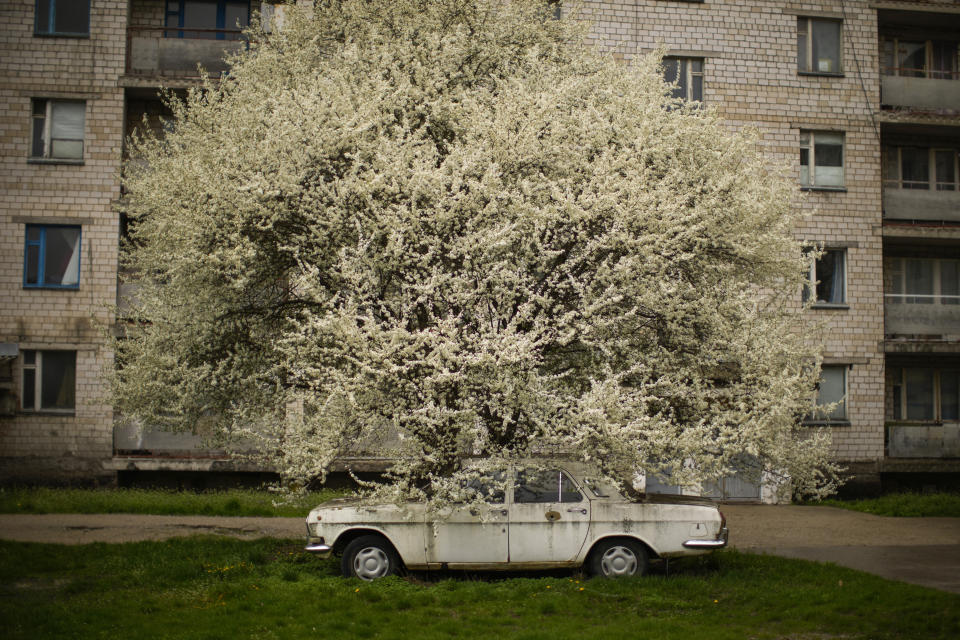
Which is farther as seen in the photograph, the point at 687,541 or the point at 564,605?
the point at 687,541

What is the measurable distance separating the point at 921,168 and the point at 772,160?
5394 millimetres

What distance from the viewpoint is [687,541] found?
35.5 feet

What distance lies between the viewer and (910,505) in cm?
2050

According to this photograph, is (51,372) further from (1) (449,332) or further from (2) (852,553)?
(2) (852,553)

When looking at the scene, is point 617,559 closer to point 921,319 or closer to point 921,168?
point 921,319

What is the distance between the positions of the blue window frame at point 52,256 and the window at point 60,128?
185cm

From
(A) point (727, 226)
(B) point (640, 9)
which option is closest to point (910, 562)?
(A) point (727, 226)

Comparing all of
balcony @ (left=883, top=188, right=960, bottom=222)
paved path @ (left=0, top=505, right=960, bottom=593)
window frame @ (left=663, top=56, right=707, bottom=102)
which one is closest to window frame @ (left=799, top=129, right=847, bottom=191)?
balcony @ (left=883, top=188, right=960, bottom=222)

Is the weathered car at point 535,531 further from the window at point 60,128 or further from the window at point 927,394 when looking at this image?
the window at point 927,394

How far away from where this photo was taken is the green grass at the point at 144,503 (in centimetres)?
1820

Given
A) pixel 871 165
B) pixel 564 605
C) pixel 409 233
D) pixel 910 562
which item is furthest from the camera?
pixel 871 165

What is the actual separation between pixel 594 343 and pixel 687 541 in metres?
2.63

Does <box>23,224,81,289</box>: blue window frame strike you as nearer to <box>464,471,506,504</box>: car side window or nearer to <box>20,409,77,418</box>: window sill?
<box>20,409,77,418</box>: window sill

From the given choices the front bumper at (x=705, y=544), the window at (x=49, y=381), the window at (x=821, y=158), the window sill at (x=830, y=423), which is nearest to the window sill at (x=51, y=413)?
the window at (x=49, y=381)
